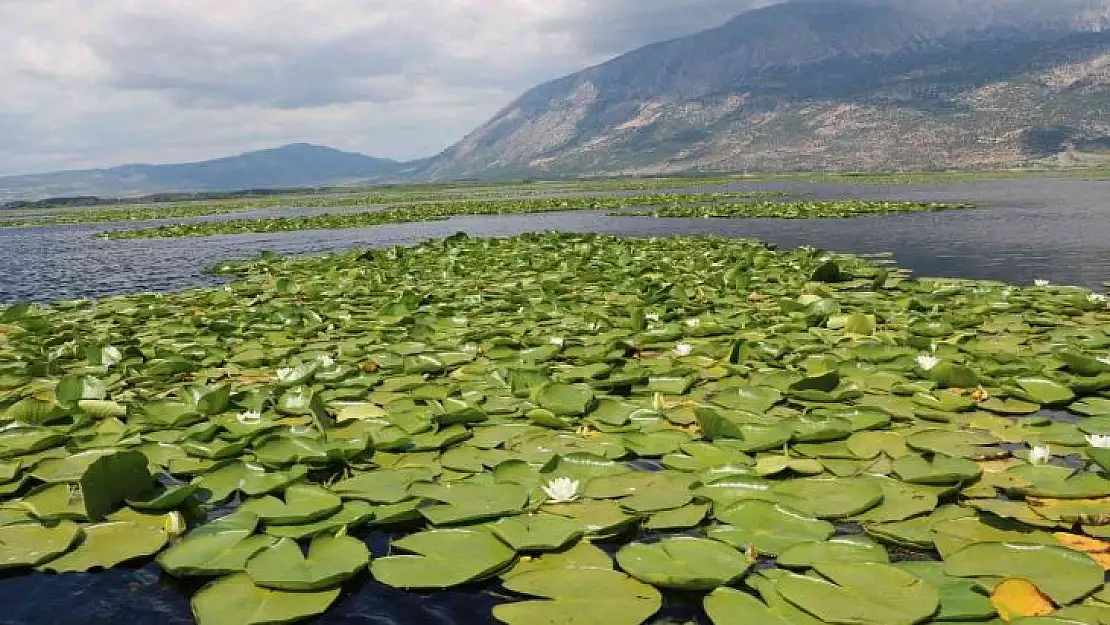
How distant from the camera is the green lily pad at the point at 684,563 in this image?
301 centimetres

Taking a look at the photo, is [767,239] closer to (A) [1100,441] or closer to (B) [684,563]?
(A) [1100,441]

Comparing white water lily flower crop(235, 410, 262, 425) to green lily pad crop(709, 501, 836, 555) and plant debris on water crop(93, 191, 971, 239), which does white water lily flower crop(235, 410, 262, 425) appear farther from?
plant debris on water crop(93, 191, 971, 239)

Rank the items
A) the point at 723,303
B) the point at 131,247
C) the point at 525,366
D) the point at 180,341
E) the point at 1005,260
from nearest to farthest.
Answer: the point at 525,366
the point at 180,341
the point at 723,303
the point at 1005,260
the point at 131,247

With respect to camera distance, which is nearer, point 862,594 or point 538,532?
point 862,594

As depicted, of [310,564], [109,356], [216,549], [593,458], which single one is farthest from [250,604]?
[109,356]

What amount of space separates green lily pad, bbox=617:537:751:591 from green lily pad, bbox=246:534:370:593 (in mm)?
1237

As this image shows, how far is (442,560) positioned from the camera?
3.28 metres

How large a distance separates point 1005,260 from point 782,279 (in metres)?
7.43

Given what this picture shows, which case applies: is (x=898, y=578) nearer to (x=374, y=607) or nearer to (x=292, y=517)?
(x=374, y=607)

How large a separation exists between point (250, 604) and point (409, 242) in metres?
24.7

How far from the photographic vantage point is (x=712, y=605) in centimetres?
284

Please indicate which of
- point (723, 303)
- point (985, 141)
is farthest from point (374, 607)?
point (985, 141)

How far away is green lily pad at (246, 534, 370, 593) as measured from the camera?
3.03 meters

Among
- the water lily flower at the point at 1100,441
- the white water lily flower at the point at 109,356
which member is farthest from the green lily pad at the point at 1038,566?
the white water lily flower at the point at 109,356
